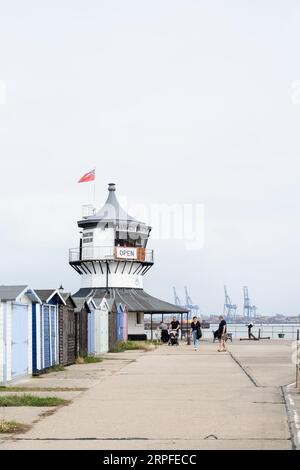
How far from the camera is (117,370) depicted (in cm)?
2250

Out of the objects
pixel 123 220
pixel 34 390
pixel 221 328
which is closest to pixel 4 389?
pixel 34 390

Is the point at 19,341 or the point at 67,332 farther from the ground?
the point at 19,341

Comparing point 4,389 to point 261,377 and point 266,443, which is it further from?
point 266,443

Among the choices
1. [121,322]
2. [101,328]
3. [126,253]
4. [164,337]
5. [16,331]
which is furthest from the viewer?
[126,253]

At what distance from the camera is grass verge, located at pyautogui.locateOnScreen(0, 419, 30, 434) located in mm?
10631

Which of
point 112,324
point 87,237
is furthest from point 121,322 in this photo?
point 87,237

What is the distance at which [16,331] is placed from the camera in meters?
18.8

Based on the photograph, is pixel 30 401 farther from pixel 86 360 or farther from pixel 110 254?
pixel 110 254

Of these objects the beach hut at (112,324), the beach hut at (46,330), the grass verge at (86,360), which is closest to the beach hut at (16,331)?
the beach hut at (46,330)

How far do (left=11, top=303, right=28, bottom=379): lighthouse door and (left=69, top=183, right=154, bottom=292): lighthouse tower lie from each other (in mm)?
29409

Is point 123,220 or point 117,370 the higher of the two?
point 123,220

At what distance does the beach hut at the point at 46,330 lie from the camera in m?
20.5

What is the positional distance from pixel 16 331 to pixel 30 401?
504cm

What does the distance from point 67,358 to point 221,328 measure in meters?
11.5
